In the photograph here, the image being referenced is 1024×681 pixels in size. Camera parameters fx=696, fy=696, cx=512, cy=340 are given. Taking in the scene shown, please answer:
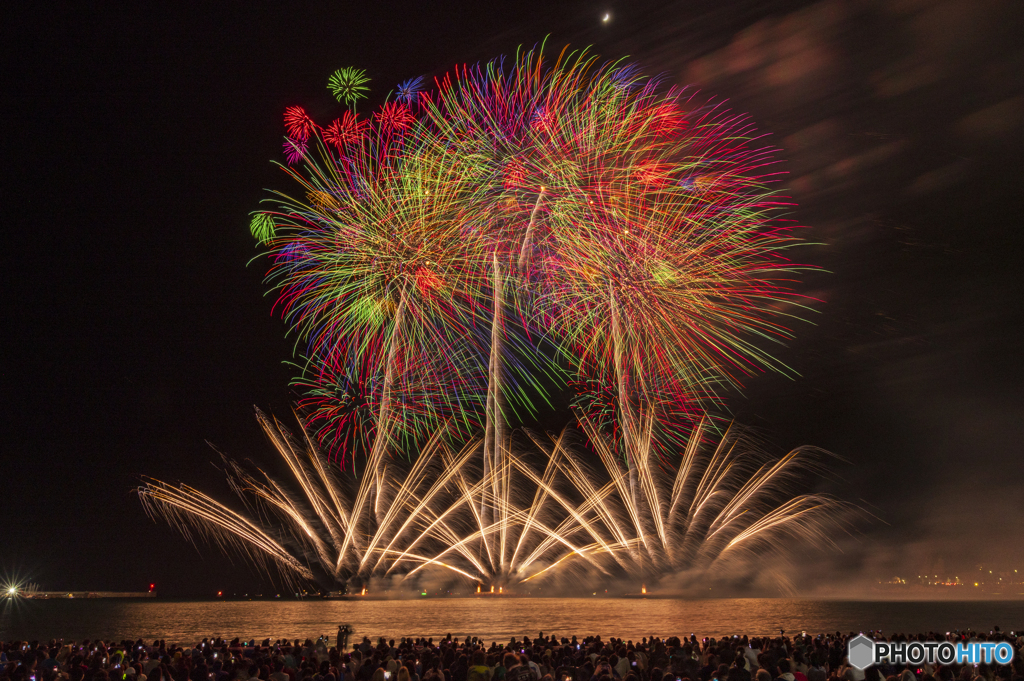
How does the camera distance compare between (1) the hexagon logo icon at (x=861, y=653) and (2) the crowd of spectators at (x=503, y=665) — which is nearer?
(2) the crowd of spectators at (x=503, y=665)

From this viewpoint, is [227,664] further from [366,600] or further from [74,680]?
[366,600]

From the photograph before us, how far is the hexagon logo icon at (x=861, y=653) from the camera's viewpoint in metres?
16.0

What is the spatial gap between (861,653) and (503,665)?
28.2 feet

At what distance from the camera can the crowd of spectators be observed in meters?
12.9

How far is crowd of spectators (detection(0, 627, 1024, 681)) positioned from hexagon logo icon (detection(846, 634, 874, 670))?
0.85 feet

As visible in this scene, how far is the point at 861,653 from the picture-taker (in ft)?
53.8

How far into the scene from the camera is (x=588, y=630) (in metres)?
50.3

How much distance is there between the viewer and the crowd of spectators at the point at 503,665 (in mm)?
12883

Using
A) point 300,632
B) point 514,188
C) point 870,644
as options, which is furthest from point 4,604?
point 870,644

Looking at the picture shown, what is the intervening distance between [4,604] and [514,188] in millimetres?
163648

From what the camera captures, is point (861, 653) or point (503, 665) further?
point (861, 653)

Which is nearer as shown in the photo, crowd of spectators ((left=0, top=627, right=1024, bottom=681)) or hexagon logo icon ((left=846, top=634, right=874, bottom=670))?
crowd of spectators ((left=0, top=627, right=1024, bottom=681))

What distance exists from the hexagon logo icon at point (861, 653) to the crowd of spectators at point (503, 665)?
0.26 metres

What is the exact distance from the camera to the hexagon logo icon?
1602 centimetres
